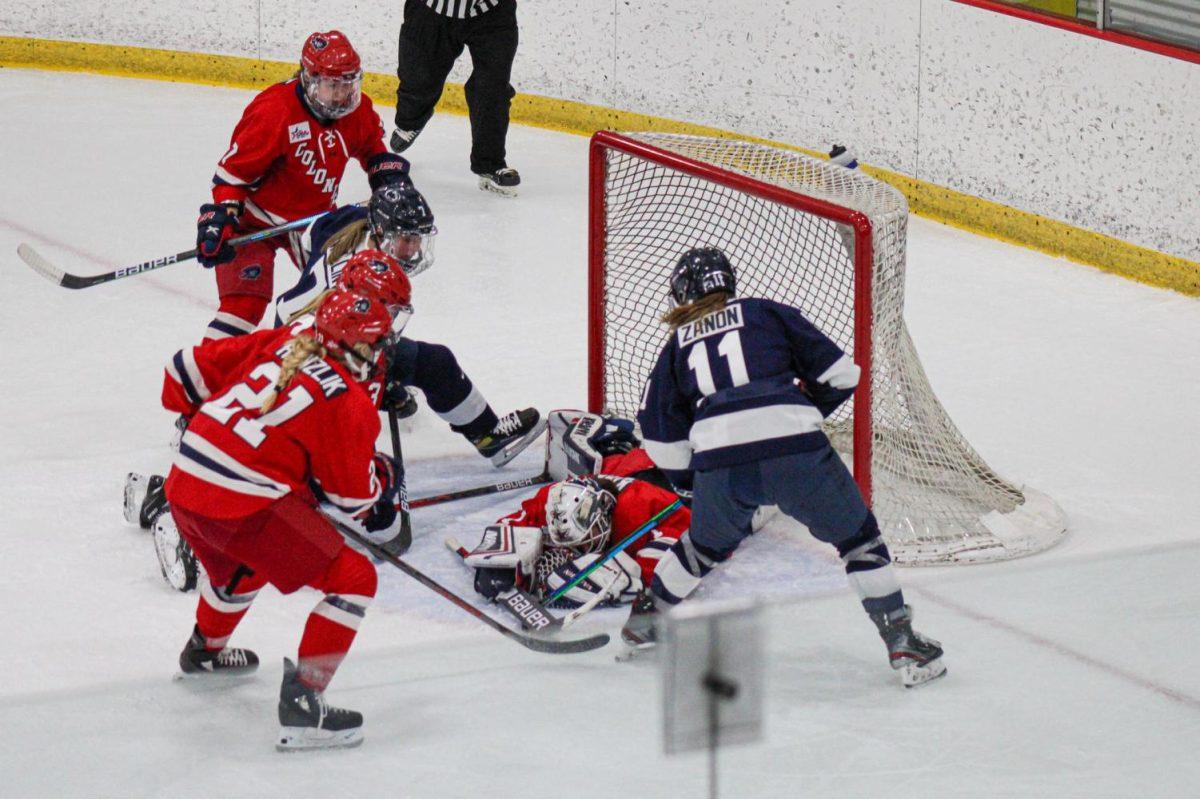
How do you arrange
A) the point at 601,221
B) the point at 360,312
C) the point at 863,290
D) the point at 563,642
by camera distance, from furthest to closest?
the point at 601,221 < the point at 863,290 < the point at 360,312 < the point at 563,642

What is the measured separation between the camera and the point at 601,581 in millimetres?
3475

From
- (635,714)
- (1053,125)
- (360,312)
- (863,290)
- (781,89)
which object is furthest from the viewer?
(781,89)

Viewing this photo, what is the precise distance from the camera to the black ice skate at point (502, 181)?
6.58 m

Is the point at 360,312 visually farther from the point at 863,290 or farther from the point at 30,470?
the point at 30,470

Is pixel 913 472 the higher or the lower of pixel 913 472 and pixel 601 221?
the lower

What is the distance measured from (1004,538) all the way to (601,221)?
1.24m

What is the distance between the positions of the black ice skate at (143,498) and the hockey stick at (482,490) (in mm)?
538

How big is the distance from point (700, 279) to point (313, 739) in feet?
4.48

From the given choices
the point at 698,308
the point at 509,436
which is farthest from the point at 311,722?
the point at 509,436

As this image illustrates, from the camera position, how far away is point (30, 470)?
13.9 ft

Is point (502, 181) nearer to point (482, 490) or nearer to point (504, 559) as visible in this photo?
point (482, 490)

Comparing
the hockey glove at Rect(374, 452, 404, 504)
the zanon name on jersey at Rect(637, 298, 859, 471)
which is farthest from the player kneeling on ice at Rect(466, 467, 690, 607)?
the zanon name on jersey at Rect(637, 298, 859, 471)

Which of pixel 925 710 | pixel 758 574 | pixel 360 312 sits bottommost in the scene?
pixel 758 574

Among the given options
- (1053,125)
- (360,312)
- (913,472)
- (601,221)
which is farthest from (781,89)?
(360,312)
